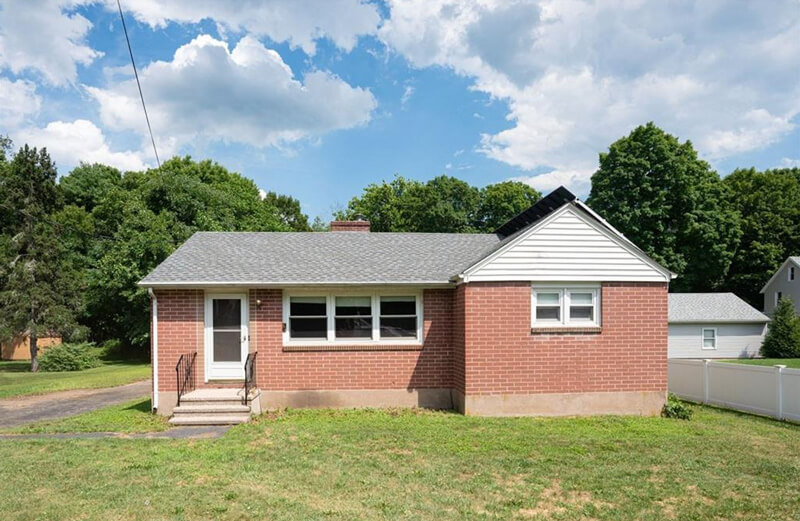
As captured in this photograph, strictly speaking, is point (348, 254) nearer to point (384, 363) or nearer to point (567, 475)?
point (384, 363)

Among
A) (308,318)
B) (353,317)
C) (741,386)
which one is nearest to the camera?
(308,318)

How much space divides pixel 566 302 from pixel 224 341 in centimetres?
758

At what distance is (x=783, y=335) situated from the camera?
31.0m

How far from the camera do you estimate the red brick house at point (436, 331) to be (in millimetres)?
11375

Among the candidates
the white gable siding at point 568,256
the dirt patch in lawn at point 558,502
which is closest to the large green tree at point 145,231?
the white gable siding at point 568,256

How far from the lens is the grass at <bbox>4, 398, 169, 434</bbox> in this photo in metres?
10.2

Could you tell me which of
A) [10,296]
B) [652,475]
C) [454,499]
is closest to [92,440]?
[454,499]

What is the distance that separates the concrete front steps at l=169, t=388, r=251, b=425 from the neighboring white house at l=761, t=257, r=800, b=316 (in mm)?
40432

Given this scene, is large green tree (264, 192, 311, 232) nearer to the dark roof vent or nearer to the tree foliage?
the tree foliage

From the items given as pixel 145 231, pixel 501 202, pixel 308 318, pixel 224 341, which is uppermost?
pixel 501 202

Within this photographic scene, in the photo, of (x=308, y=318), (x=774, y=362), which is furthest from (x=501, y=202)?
(x=308, y=318)

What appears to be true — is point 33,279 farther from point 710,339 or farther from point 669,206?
→ point 669,206

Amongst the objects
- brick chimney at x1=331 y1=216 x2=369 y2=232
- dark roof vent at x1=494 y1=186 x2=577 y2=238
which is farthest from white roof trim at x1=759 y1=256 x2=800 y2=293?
Result: brick chimney at x1=331 y1=216 x2=369 y2=232

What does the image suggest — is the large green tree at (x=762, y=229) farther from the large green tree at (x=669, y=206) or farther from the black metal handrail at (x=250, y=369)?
the black metal handrail at (x=250, y=369)
